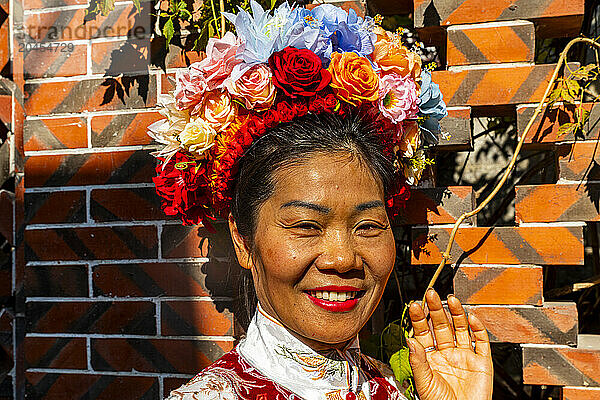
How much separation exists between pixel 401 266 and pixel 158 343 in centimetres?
104

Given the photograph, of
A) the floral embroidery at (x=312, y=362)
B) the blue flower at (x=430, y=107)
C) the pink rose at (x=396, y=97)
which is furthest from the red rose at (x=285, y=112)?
the floral embroidery at (x=312, y=362)

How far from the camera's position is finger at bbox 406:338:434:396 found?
1799mm

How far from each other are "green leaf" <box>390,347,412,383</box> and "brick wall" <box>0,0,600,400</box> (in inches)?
12.4

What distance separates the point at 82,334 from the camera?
2.43 m

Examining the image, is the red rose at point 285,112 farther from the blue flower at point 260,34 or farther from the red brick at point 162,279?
the red brick at point 162,279

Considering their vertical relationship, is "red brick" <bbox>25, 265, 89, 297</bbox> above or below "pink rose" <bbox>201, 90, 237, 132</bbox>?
below

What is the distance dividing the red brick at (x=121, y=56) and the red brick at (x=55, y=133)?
0.21 meters

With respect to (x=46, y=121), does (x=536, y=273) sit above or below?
below

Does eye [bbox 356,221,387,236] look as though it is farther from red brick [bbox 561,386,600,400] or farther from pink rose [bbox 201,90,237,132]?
red brick [bbox 561,386,600,400]

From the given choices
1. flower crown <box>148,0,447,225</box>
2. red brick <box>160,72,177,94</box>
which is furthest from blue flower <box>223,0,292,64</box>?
red brick <box>160,72,177,94</box>

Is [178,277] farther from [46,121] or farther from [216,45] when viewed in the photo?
[216,45]

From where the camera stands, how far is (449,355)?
1894mm

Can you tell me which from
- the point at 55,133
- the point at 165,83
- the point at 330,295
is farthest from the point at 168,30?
the point at 330,295

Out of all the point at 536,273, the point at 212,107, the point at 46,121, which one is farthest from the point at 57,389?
the point at 536,273
